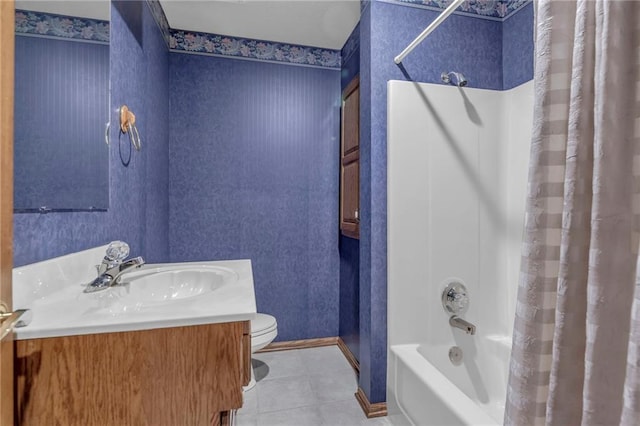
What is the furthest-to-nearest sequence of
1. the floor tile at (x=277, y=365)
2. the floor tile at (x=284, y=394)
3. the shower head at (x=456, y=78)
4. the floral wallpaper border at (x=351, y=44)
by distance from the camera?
the floral wallpaper border at (x=351, y=44) < the floor tile at (x=277, y=365) < the floor tile at (x=284, y=394) < the shower head at (x=456, y=78)

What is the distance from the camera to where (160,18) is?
2.08m

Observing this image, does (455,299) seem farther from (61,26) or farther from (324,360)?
(61,26)

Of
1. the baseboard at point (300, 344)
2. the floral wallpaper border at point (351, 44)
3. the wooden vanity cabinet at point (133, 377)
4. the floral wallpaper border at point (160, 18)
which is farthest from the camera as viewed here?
the baseboard at point (300, 344)

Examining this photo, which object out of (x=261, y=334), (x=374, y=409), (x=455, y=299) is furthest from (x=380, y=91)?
(x=374, y=409)

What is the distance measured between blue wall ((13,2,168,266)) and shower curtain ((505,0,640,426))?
129 centimetres

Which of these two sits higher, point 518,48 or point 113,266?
point 518,48

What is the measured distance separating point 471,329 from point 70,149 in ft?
6.44

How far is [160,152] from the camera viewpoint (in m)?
2.12

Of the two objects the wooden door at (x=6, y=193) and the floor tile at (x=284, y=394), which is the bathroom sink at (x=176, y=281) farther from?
the floor tile at (x=284, y=394)

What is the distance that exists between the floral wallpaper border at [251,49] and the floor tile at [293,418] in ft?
8.10

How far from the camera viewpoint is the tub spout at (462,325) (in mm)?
1640

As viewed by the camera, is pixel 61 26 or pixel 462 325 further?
pixel 462 325

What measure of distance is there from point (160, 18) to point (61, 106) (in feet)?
4.54

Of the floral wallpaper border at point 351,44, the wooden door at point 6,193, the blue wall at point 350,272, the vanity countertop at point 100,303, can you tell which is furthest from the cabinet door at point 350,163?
the wooden door at point 6,193
